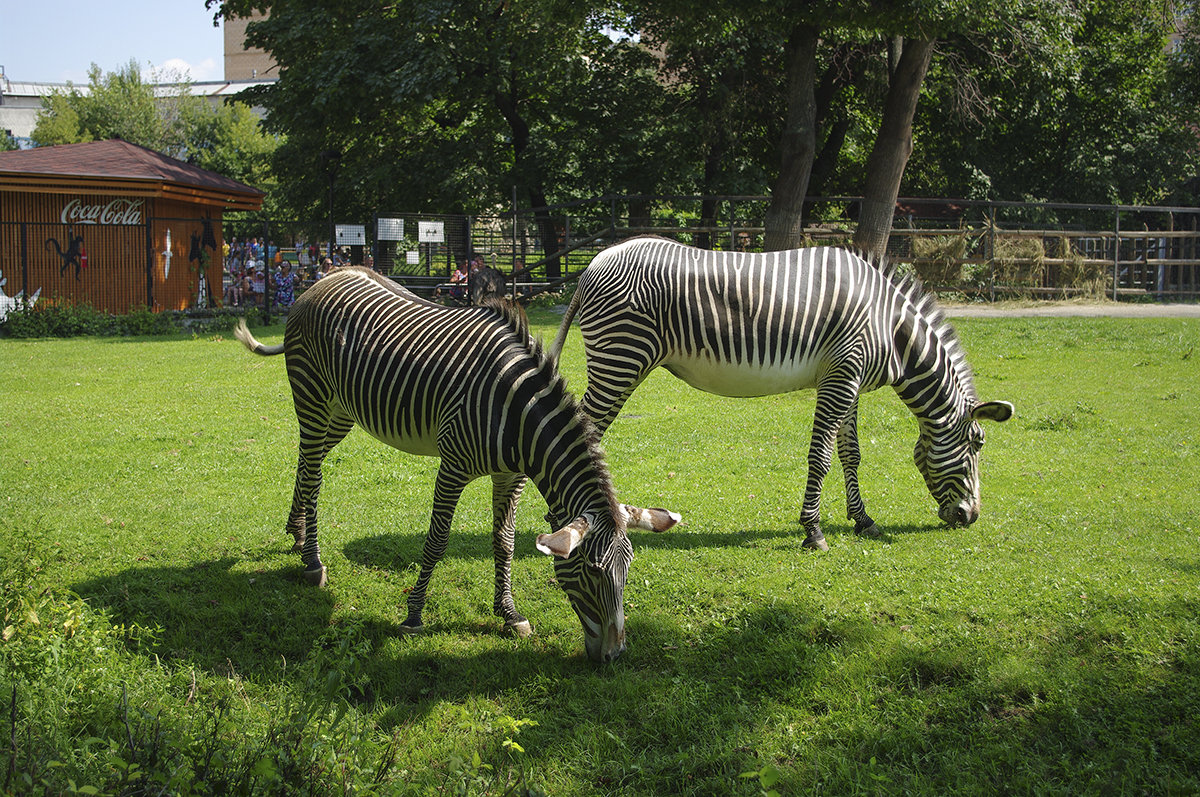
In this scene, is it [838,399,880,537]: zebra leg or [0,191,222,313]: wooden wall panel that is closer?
[838,399,880,537]: zebra leg

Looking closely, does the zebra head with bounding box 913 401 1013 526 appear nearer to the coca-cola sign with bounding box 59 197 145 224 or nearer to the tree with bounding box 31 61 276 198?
the coca-cola sign with bounding box 59 197 145 224

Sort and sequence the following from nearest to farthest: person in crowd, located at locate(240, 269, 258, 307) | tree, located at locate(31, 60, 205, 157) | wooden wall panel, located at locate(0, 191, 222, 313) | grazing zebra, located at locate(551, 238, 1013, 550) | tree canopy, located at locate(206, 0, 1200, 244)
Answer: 1. grazing zebra, located at locate(551, 238, 1013, 550)
2. tree canopy, located at locate(206, 0, 1200, 244)
3. wooden wall panel, located at locate(0, 191, 222, 313)
4. person in crowd, located at locate(240, 269, 258, 307)
5. tree, located at locate(31, 60, 205, 157)

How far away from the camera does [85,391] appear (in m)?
13.2

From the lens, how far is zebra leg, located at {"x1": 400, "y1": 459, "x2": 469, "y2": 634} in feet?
17.4

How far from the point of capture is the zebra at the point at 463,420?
4594 millimetres

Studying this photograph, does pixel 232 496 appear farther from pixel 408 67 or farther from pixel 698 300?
pixel 408 67

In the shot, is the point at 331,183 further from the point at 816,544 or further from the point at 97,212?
the point at 816,544

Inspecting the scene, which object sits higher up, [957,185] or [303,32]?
[303,32]

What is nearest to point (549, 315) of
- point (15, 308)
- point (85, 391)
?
point (85, 391)

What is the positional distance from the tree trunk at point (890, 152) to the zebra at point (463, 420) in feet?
48.4

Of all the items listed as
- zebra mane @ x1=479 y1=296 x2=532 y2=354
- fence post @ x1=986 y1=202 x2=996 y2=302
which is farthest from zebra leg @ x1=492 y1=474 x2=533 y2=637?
fence post @ x1=986 y1=202 x2=996 y2=302

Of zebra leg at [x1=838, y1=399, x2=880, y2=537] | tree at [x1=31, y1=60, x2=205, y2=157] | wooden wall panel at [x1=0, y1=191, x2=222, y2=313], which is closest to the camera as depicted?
zebra leg at [x1=838, y1=399, x2=880, y2=537]

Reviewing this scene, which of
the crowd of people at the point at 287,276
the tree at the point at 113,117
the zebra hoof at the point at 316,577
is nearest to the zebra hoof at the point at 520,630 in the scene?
the zebra hoof at the point at 316,577

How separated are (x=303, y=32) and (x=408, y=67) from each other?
3597mm
